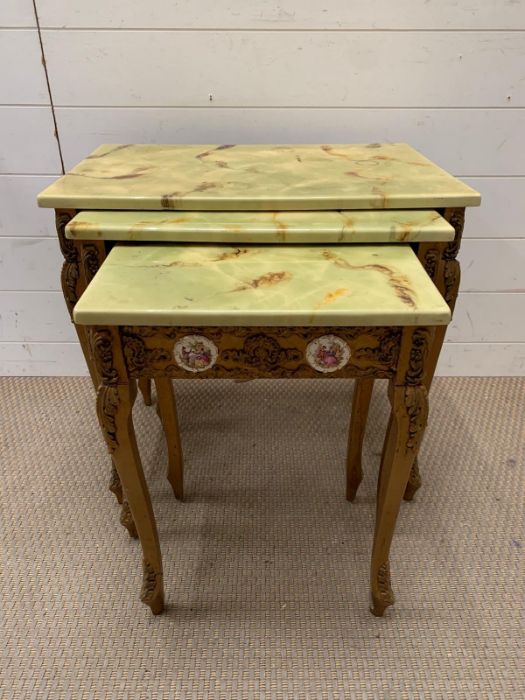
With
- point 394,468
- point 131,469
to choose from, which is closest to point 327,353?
point 394,468

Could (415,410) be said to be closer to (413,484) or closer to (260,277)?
(260,277)

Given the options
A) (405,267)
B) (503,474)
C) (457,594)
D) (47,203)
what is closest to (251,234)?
(405,267)

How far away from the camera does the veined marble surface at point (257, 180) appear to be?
2.98 ft

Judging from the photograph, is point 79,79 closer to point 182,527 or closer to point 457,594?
point 182,527

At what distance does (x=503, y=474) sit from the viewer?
131 centimetres

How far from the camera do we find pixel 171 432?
1.16 m

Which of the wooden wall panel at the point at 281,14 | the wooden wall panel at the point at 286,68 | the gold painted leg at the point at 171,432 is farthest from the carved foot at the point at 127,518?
the wooden wall panel at the point at 281,14

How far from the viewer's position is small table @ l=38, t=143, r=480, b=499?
2.83 feet

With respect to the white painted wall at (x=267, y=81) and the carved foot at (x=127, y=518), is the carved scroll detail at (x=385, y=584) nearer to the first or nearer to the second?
the carved foot at (x=127, y=518)

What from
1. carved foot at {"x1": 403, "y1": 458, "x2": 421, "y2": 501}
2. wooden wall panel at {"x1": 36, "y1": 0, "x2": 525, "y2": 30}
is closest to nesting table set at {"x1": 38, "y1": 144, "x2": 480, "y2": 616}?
carved foot at {"x1": 403, "y1": 458, "x2": 421, "y2": 501}

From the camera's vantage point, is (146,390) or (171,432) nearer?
(171,432)

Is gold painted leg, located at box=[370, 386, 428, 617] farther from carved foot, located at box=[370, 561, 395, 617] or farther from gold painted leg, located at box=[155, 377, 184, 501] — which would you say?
gold painted leg, located at box=[155, 377, 184, 501]

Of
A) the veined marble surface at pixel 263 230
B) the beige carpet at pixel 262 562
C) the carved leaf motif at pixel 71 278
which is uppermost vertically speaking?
the veined marble surface at pixel 263 230

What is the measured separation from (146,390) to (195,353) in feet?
2.60
